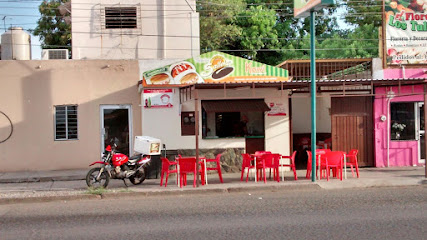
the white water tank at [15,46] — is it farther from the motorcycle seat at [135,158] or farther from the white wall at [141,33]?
the motorcycle seat at [135,158]

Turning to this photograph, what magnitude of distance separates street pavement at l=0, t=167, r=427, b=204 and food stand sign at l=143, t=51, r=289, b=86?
9.80 ft

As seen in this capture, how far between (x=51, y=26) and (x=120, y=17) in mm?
13759

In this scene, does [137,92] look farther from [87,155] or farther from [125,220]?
[125,220]

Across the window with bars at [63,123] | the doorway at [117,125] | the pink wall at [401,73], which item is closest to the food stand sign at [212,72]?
the doorway at [117,125]

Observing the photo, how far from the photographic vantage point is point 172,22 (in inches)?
858

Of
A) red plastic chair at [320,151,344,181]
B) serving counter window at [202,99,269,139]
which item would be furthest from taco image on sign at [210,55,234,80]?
red plastic chair at [320,151,344,181]

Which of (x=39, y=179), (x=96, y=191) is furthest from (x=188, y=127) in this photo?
(x=39, y=179)

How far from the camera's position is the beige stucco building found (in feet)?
53.9

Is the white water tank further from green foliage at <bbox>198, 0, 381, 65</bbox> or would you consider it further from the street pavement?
green foliage at <bbox>198, 0, 381, 65</bbox>

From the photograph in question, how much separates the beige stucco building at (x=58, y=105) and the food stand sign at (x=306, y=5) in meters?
6.17

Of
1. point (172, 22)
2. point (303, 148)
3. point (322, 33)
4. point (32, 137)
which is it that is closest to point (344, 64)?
point (303, 148)

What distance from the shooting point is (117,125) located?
1684 cm

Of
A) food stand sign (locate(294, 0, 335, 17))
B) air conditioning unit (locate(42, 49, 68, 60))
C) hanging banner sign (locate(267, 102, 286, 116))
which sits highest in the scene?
food stand sign (locate(294, 0, 335, 17))

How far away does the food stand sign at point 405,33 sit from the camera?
16.6m
